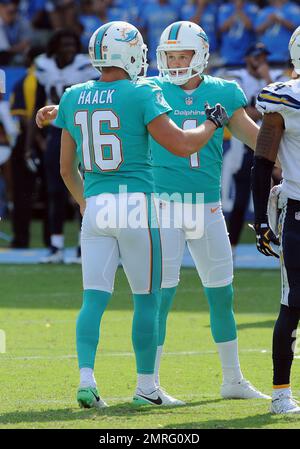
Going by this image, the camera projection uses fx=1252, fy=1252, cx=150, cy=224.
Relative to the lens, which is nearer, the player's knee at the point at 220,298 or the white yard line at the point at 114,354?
the player's knee at the point at 220,298

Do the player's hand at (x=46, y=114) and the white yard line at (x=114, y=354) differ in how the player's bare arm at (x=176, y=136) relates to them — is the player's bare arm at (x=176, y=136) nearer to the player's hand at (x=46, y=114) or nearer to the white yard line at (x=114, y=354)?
the player's hand at (x=46, y=114)

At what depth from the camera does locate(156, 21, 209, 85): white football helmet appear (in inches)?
262

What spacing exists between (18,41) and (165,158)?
12.3m

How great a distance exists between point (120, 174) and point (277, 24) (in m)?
11.1

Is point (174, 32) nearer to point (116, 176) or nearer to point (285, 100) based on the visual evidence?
point (116, 176)

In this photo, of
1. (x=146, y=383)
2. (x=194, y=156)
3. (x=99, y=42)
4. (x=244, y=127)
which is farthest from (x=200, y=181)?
(x=146, y=383)

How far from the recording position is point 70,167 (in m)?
6.49

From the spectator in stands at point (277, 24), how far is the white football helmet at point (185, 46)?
10149 millimetres

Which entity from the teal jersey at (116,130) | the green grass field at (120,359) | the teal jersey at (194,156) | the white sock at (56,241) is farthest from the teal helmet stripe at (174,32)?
the white sock at (56,241)

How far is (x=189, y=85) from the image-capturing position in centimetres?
677

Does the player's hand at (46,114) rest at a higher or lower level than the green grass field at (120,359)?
higher

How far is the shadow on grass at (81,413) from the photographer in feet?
19.1
